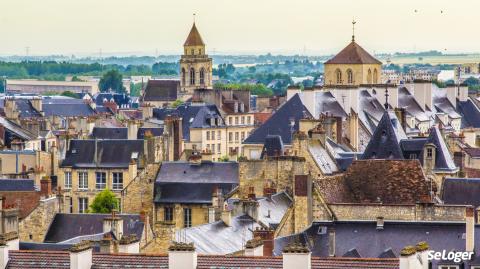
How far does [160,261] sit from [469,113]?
318 feet

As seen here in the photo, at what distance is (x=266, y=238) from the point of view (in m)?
49.1

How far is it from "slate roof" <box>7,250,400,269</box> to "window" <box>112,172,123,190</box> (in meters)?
49.2

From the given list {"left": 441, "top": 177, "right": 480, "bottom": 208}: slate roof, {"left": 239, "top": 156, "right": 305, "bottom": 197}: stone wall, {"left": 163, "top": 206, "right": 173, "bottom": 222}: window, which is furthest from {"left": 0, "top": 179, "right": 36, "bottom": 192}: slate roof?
{"left": 441, "top": 177, "right": 480, "bottom": 208}: slate roof

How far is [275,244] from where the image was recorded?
48875 millimetres

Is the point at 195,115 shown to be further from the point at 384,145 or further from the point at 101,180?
the point at 384,145

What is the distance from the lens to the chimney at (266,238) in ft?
153

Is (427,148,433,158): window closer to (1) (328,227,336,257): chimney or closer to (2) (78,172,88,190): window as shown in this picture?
(1) (328,227,336,257): chimney

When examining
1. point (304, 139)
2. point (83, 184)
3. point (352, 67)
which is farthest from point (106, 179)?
point (352, 67)

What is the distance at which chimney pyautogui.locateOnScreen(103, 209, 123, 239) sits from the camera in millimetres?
54656

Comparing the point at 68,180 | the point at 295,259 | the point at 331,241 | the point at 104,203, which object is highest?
the point at 295,259

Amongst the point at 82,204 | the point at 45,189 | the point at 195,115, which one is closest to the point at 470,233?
the point at 45,189

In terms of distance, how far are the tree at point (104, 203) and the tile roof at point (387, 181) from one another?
64.6 ft

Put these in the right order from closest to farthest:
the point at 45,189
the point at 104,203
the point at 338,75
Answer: the point at 45,189
the point at 104,203
the point at 338,75

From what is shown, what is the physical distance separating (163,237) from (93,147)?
136 feet
